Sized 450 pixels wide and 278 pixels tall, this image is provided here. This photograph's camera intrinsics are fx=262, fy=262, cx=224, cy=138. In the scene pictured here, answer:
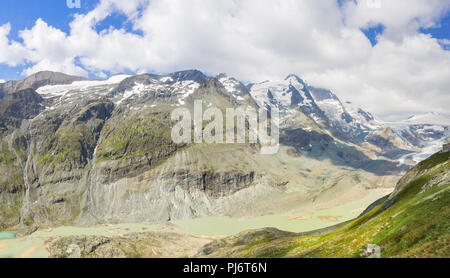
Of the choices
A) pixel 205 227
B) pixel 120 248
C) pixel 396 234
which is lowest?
pixel 205 227

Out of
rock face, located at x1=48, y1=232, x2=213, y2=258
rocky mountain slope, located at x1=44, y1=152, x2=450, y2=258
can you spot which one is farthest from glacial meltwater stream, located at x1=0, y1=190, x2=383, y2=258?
rocky mountain slope, located at x1=44, y1=152, x2=450, y2=258

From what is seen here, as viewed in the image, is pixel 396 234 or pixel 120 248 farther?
pixel 120 248

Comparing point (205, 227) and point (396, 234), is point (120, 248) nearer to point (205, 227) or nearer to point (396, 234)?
point (205, 227)

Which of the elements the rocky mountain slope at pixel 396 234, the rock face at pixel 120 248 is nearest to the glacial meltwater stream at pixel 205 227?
the rock face at pixel 120 248

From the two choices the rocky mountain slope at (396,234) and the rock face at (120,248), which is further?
the rock face at (120,248)

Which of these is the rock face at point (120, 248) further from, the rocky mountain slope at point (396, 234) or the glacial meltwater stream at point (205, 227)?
the glacial meltwater stream at point (205, 227)

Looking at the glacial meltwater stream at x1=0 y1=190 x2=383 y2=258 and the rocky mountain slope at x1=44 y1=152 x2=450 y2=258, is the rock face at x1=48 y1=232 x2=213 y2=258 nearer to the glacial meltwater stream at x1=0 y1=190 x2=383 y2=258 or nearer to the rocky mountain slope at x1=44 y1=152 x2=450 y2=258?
the rocky mountain slope at x1=44 y1=152 x2=450 y2=258

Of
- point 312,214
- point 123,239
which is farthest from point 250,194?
point 123,239

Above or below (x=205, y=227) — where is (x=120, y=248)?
above

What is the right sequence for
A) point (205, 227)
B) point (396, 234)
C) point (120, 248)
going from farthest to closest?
point (205, 227) → point (120, 248) → point (396, 234)

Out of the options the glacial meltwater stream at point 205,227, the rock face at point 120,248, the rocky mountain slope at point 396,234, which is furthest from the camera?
the glacial meltwater stream at point 205,227

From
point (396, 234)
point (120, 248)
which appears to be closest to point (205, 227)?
point (120, 248)

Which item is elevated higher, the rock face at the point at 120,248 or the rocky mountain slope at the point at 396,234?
the rocky mountain slope at the point at 396,234
